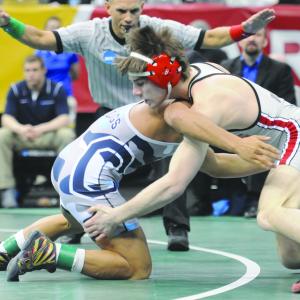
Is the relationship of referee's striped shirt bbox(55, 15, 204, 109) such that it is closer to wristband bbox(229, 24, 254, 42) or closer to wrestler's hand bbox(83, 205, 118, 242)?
wristband bbox(229, 24, 254, 42)

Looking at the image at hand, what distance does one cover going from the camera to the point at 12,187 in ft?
36.7

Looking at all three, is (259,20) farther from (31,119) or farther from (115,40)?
(31,119)

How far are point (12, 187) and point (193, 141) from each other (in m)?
5.44

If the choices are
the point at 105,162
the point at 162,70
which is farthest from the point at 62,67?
the point at 162,70

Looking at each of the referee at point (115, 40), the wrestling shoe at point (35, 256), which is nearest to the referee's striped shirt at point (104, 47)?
the referee at point (115, 40)

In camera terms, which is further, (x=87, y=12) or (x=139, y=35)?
(x=87, y=12)

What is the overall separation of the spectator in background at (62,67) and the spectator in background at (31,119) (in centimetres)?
31

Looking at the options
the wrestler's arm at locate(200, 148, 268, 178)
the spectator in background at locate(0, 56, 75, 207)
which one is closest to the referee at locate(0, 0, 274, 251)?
the wrestler's arm at locate(200, 148, 268, 178)

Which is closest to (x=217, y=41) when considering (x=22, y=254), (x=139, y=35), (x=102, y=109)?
(x=102, y=109)

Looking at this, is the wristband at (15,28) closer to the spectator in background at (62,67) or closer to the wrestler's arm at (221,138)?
the wrestler's arm at (221,138)

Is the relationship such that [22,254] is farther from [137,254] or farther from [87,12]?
[87,12]

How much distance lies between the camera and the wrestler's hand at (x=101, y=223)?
6.07 metres

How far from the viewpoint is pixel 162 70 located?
6.05 metres

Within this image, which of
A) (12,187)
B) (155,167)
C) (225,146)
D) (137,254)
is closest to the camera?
(225,146)
